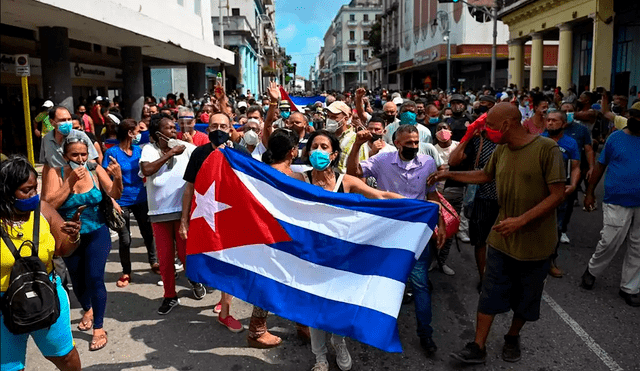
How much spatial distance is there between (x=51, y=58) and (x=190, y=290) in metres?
9.86

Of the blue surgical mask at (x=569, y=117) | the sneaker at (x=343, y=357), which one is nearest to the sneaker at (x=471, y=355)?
the sneaker at (x=343, y=357)

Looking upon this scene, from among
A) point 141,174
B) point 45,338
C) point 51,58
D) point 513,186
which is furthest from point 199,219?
point 51,58

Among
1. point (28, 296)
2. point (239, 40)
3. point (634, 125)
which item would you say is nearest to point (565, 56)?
point (634, 125)

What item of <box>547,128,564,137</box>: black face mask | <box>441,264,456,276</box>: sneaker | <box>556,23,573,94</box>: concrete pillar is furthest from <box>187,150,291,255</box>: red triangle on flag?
<box>556,23,573,94</box>: concrete pillar

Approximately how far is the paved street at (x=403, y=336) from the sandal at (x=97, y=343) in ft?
0.19

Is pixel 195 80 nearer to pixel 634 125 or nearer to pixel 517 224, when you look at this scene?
pixel 634 125

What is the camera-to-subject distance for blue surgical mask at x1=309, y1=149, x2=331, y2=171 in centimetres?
407

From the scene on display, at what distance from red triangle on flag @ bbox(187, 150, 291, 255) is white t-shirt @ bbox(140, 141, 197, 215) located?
738 millimetres

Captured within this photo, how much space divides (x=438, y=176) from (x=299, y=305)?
1.48 m

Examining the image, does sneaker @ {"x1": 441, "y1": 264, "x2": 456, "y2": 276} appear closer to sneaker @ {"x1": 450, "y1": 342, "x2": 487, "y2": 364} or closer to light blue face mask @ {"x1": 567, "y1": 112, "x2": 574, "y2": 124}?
sneaker @ {"x1": 450, "y1": 342, "x2": 487, "y2": 364}

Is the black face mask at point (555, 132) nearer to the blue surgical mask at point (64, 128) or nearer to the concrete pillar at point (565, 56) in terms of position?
the blue surgical mask at point (64, 128)

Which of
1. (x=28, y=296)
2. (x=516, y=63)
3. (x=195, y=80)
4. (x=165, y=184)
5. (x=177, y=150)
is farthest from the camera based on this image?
(x=516, y=63)

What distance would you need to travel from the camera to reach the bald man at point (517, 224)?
3.88 metres

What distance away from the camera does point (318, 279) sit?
3.90m
